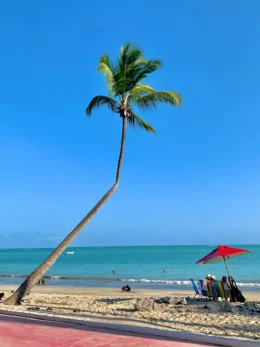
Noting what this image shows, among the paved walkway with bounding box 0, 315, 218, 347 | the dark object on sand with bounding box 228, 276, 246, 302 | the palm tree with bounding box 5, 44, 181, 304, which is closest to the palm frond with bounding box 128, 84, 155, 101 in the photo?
the palm tree with bounding box 5, 44, 181, 304

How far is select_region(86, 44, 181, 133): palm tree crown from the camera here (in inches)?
517

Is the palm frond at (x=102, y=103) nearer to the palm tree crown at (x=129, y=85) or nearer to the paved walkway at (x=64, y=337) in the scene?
Answer: the palm tree crown at (x=129, y=85)

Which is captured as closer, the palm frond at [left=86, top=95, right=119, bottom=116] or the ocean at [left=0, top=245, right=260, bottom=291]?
the palm frond at [left=86, top=95, right=119, bottom=116]

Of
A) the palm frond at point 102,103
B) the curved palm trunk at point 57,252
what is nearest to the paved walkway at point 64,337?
the curved palm trunk at point 57,252

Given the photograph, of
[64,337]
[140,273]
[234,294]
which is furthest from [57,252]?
[140,273]

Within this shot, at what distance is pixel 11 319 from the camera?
8.00 meters

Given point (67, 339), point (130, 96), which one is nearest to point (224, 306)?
point (67, 339)

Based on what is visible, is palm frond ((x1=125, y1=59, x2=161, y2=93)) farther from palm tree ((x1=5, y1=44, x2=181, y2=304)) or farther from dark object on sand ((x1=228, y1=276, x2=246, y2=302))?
dark object on sand ((x1=228, y1=276, x2=246, y2=302))

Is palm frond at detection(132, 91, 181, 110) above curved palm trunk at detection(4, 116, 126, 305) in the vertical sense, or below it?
above

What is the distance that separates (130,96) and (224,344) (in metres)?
9.79

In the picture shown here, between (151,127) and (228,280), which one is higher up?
(151,127)

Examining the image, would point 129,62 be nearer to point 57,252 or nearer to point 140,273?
point 57,252

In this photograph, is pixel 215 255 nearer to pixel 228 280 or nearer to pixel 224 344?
pixel 228 280

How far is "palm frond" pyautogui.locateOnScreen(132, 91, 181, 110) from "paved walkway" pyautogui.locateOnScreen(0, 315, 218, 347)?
8.69 meters
